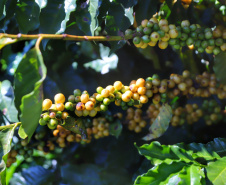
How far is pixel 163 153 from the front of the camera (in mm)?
1059

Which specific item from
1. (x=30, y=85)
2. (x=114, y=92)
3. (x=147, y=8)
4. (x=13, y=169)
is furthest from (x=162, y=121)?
(x=13, y=169)

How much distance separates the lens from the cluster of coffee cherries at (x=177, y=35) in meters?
1.03

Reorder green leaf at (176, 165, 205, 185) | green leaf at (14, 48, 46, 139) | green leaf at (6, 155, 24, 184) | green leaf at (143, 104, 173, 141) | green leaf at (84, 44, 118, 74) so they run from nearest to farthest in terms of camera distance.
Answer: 1. green leaf at (14, 48, 46, 139)
2. green leaf at (176, 165, 205, 185)
3. green leaf at (143, 104, 173, 141)
4. green leaf at (84, 44, 118, 74)
5. green leaf at (6, 155, 24, 184)

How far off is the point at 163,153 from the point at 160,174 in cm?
9

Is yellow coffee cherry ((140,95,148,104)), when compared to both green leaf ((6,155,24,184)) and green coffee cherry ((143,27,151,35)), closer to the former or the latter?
green coffee cherry ((143,27,151,35))

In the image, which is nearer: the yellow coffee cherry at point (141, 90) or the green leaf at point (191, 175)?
the green leaf at point (191, 175)

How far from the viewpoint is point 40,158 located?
171 cm

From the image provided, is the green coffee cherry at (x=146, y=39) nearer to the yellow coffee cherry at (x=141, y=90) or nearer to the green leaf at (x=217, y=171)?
the yellow coffee cherry at (x=141, y=90)

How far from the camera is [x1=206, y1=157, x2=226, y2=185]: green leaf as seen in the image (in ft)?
3.11

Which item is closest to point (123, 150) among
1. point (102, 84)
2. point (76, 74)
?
point (102, 84)

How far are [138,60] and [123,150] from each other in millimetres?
546

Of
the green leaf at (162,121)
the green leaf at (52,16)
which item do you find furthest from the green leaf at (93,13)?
the green leaf at (162,121)

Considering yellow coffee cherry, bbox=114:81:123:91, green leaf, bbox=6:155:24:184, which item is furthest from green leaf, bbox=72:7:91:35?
green leaf, bbox=6:155:24:184

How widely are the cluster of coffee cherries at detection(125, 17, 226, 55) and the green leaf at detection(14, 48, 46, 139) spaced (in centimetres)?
39
